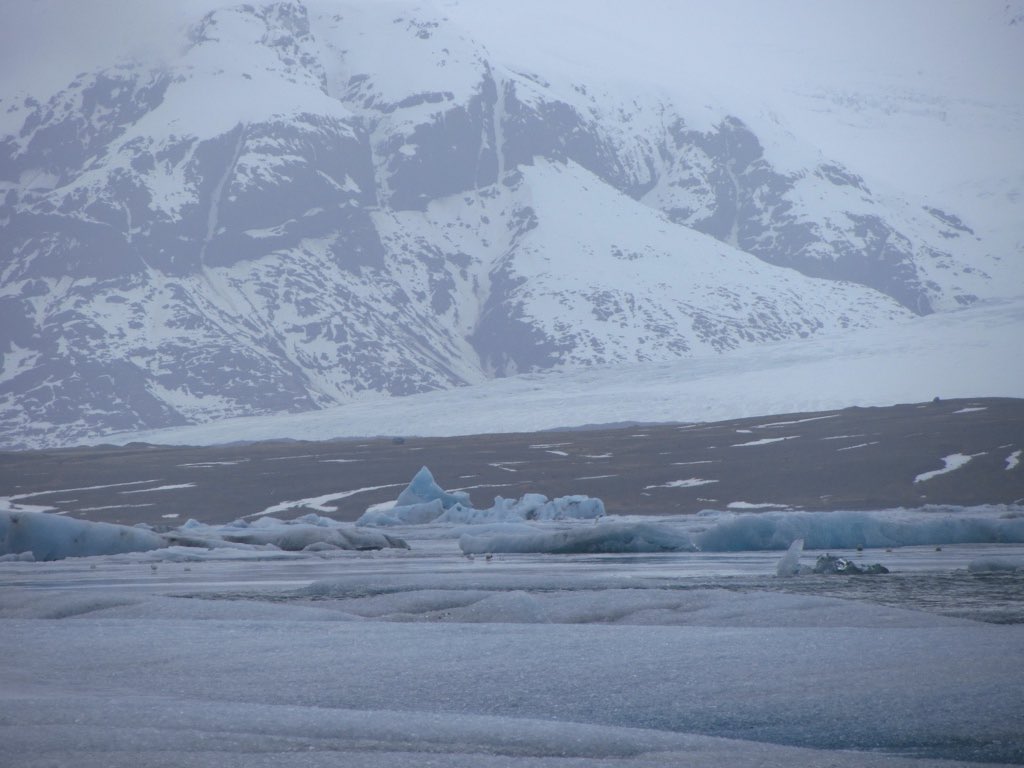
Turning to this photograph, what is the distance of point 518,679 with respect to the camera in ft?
17.2

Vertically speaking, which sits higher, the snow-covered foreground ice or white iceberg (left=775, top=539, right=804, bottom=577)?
the snow-covered foreground ice

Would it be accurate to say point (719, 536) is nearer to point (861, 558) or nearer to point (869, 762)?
point (861, 558)

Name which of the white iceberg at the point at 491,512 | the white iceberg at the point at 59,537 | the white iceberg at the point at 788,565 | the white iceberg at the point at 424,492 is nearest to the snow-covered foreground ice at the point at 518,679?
the white iceberg at the point at 788,565

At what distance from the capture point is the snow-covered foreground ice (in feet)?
13.1

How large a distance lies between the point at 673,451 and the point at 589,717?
59592mm

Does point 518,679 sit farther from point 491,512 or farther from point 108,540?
point 491,512

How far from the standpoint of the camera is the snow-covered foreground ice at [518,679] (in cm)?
400

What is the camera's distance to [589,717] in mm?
4602

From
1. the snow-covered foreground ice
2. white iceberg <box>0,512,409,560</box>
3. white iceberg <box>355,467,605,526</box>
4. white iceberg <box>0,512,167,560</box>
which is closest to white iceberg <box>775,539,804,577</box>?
the snow-covered foreground ice

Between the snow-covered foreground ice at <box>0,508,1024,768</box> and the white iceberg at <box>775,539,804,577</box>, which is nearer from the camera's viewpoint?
the snow-covered foreground ice at <box>0,508,1024,768</box>

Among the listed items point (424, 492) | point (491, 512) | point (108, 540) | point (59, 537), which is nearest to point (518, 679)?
point (59, 537)

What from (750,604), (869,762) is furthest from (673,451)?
(869,762)

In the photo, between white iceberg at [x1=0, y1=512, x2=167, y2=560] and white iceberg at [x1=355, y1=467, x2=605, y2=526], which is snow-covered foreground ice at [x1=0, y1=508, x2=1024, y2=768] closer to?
white iceberg at [x1=0, y1=512, x2=167, y2=560]

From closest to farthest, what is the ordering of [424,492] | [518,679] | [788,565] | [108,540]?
[518,679] < [788,565] < [108,540] < [424,492]
